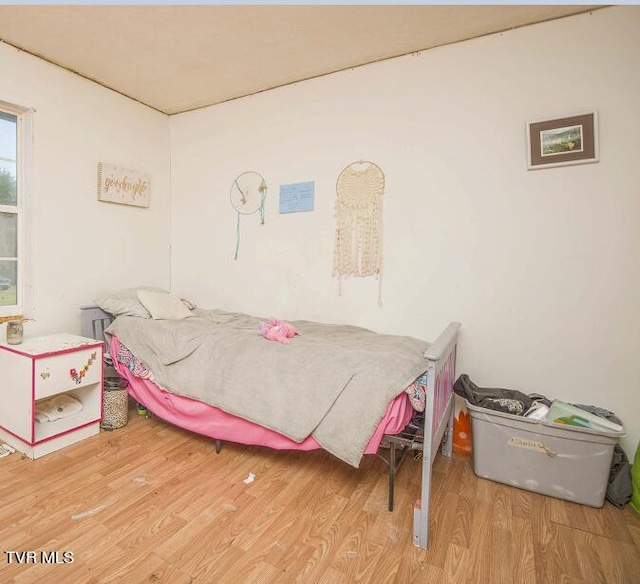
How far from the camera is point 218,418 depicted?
206 centimetres

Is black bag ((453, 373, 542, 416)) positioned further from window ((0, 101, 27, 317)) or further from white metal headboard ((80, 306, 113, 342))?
window ((0, 101, 27, 317))

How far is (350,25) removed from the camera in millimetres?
2090

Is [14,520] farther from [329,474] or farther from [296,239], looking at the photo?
[296,239]

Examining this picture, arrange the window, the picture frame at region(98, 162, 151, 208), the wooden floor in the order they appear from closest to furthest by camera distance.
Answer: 1. the wooden floor
2. the window
3. the picture frame at region(98, 162, 151, 208)

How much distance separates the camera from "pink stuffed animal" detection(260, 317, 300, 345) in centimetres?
209

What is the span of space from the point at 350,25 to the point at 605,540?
2.74m

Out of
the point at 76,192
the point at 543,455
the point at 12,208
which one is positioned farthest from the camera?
the point at 76,192

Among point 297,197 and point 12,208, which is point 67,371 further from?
point 297,197

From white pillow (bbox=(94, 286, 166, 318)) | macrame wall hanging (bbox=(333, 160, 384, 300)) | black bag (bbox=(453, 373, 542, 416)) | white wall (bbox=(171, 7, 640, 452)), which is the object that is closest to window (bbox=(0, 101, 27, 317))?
white pillow (bbox=(94, 286, 166, 318))

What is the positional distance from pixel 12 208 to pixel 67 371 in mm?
1125

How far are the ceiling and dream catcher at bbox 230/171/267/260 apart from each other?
2.21 ft

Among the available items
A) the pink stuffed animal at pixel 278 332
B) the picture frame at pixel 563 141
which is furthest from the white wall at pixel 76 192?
the picture frame at pixel 563 141

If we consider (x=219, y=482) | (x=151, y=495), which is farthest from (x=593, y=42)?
(x=151, y=495)

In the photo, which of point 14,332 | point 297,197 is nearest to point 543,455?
point 297,197
